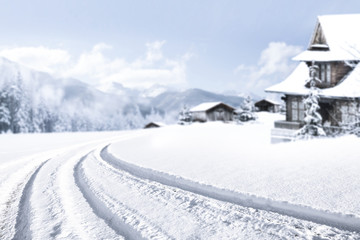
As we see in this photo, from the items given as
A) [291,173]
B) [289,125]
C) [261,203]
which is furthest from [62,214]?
[289,125]

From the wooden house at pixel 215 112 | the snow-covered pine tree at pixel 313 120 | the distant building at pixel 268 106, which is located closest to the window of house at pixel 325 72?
the snow-covered pine tree at pixel 313 120

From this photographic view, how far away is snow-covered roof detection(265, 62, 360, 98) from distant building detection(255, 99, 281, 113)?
172ft

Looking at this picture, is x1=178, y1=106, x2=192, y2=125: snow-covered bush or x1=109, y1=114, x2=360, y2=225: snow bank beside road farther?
x1=178, y1=106, x2=192, y2=125: snow-covered bush

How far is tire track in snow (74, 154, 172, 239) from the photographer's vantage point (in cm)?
514

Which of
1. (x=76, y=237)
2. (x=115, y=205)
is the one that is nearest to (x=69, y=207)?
(x=115, y=205)

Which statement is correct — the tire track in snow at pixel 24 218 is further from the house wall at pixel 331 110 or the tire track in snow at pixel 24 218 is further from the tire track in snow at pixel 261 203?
the house wall at pixel 331 110

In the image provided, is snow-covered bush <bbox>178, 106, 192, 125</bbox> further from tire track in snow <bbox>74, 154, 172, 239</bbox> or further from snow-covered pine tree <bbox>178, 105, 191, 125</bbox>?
tire track in snow <bbox>74, 154, 172, 239</bbox>

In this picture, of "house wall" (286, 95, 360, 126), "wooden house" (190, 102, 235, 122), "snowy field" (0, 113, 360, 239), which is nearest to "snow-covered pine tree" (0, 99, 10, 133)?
"wooden house" (190, 102, 235, 122)

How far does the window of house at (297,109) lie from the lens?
81.2ft

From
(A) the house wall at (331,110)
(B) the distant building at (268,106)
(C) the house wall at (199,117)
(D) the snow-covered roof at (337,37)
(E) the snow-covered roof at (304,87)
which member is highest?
(D) the snow-covered roof at (337,37)

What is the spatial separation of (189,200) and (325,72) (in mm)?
20764

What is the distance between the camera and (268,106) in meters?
77.6

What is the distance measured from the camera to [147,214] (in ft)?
19.7

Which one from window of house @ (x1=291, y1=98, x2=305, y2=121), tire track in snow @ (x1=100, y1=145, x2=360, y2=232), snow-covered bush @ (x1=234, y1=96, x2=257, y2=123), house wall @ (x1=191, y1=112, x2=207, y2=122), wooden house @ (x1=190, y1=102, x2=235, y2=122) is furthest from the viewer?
house wall @ (x1=191, y1=112, x2=207, y2=122)
